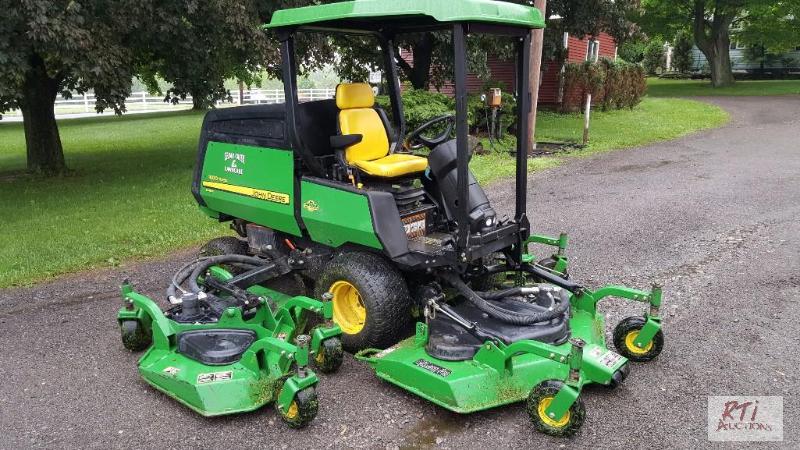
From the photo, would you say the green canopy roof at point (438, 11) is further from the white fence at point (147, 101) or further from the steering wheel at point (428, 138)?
the white fence at point (147, 101)

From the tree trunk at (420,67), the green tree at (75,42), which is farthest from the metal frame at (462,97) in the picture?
the tree trunk at (420,67)

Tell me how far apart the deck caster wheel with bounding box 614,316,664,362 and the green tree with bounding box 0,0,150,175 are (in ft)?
21.6

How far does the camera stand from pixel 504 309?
4.00m

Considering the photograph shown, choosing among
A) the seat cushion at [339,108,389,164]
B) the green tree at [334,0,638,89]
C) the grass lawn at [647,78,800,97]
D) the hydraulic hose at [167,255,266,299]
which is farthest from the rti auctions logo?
the grass lawn at [647,78,800,97]

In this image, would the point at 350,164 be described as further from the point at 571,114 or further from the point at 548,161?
the point at 571,114

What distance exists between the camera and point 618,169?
11.2 metres

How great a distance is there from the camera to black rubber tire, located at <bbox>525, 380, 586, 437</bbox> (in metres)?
3.27

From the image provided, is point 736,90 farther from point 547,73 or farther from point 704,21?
point 547,73

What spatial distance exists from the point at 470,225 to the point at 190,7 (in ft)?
19.0

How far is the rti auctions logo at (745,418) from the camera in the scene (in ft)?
11.2

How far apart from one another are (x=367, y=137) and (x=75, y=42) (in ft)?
15.1

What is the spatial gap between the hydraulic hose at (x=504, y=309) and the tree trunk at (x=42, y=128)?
10.0m

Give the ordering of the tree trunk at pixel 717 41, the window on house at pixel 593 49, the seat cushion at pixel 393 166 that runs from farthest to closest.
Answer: the tree trunk at pixel 717 41
the window on house at pixel 593 49
the seat cushion at pixel 393 166

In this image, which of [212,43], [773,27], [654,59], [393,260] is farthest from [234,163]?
[654,59]
